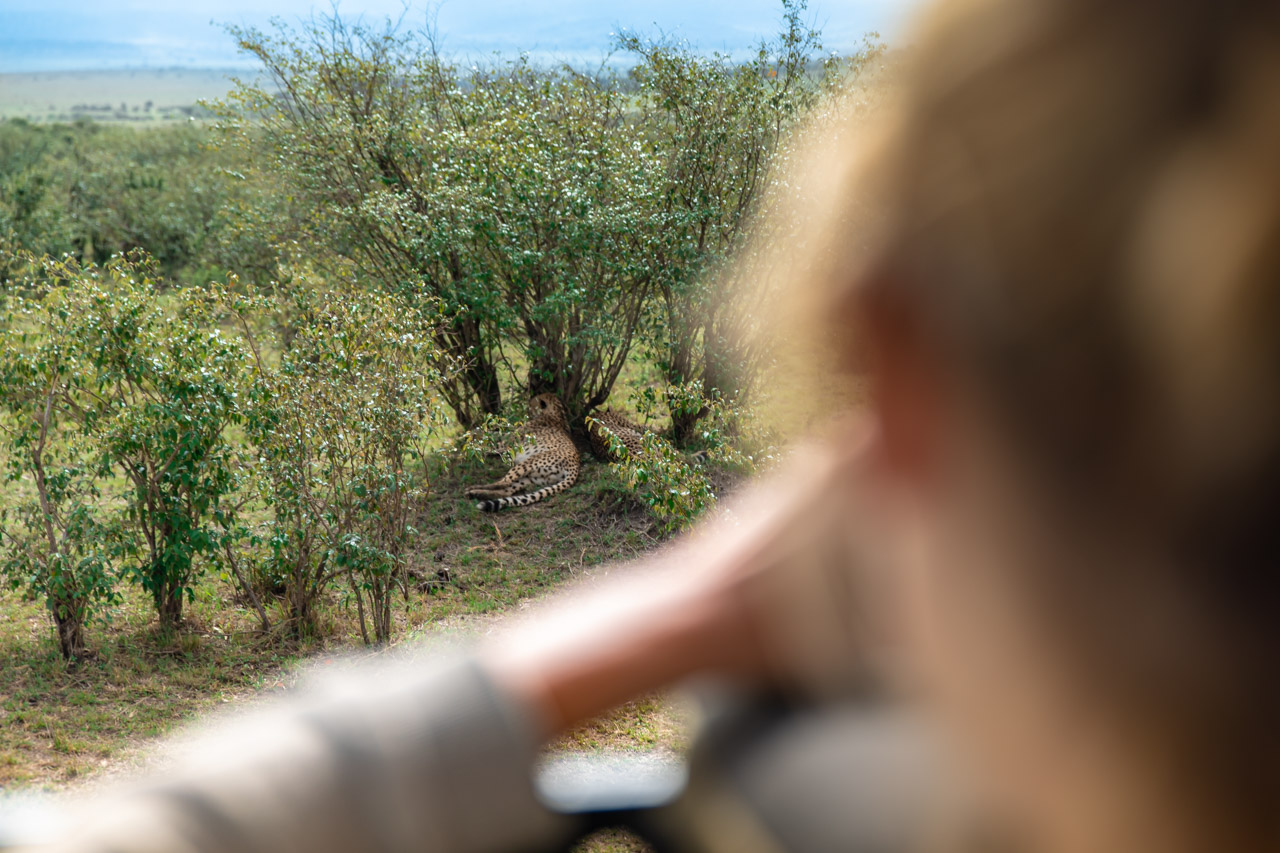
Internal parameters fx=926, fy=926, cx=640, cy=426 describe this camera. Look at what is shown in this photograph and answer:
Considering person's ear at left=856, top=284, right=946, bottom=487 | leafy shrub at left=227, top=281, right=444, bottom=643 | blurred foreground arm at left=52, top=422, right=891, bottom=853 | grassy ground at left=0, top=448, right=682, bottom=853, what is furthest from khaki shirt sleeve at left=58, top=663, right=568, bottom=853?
leafy shrub at left=227, top=281, right=444, bottom=643

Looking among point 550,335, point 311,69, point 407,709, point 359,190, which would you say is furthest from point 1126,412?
point 311,69

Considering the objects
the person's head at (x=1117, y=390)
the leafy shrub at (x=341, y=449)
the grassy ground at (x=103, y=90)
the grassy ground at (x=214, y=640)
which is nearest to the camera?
the person's head at (x=1117, y=390)

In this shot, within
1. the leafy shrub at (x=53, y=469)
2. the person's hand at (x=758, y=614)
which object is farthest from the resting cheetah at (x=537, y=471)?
the person's hand at (x=758, y=614)

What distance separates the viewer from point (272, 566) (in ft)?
17.4

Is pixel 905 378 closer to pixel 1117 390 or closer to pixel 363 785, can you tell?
pixel 1117 390

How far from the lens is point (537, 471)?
7812 mm

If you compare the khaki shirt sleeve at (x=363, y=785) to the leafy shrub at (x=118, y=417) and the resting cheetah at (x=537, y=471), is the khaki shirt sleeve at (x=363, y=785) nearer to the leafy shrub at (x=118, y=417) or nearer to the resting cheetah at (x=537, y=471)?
the leafy shrub at (x=118, y=417)

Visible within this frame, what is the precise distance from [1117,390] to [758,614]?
30 cm

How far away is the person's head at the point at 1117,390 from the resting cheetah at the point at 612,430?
282 inches

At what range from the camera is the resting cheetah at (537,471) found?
301 inches

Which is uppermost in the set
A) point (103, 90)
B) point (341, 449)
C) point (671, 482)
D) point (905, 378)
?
point (103, 90)

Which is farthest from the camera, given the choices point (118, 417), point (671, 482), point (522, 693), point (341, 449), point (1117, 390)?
point (671, 482)

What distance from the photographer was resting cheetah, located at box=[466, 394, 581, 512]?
7656 mm

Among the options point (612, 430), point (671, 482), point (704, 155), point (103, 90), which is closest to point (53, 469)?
point (671, 482)
